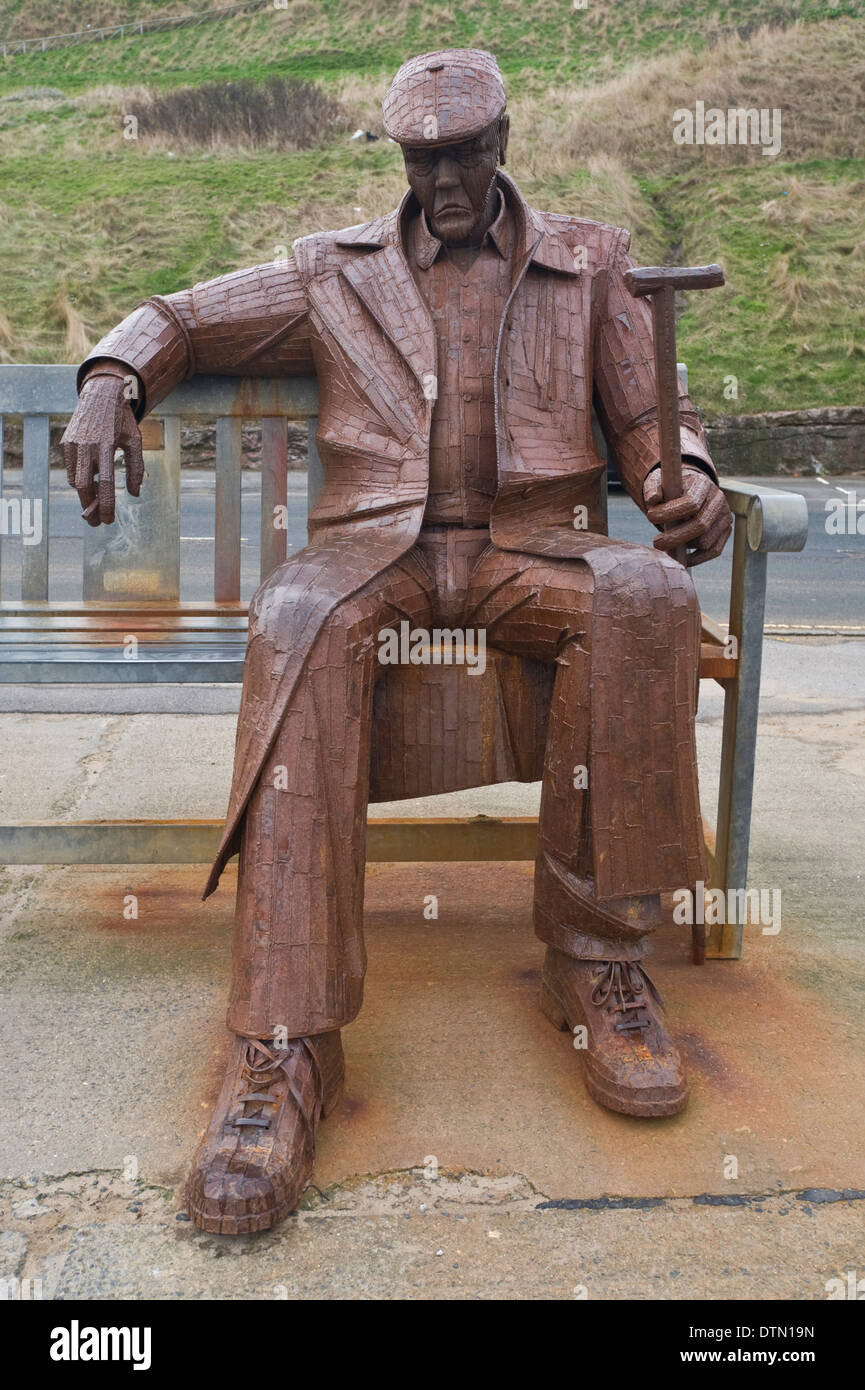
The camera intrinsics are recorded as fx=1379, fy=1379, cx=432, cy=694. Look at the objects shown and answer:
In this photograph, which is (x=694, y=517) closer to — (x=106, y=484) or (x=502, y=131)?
(x=502, y=131)

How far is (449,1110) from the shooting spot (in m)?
2.37

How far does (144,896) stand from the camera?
333 centimetres

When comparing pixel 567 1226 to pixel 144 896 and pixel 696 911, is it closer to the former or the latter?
pixel 696 911

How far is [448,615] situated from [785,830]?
1.50 m

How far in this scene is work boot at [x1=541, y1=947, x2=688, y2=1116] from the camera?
2.34 metres

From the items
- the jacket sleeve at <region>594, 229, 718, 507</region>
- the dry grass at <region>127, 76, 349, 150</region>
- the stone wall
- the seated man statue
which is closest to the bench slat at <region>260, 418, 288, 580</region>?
the seated man statue

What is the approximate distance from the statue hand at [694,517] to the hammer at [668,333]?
0.13 ft

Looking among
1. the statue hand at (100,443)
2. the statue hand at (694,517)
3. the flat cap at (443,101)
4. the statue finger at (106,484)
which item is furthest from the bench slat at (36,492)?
the statue hand at (694,517)

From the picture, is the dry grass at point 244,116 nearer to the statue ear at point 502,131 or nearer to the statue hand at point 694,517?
the statue ear at point 502,131

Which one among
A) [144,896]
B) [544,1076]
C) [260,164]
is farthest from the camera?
[260,164]

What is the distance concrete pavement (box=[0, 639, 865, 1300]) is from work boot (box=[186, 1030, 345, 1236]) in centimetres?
5

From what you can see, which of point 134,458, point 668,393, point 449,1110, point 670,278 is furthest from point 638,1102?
point 134,458

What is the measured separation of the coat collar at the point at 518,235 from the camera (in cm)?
282

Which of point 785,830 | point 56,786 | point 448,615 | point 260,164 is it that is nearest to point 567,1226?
point 448,615
